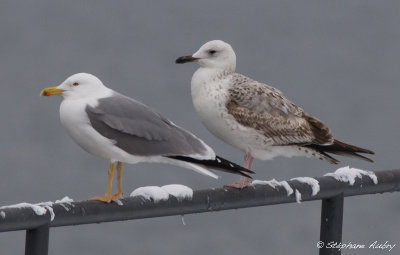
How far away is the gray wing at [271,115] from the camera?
14.6 feet

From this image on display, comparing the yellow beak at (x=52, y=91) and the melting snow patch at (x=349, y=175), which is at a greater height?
the yellow beak at (x=52, y=91)

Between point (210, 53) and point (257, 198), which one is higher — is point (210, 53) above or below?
above

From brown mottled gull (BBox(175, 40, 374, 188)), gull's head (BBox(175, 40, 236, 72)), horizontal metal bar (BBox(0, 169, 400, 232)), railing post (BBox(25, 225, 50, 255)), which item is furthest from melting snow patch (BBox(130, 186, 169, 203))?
gull's head (BBox(175, 40, 236, 72))

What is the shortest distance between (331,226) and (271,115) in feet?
4.61

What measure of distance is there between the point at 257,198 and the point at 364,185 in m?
0.42

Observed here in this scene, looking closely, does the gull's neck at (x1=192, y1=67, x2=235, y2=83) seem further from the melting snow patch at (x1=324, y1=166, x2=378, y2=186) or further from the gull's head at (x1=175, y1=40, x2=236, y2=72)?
the melting snow patch at (x1=324, y1=166, x2=378, y2=186)

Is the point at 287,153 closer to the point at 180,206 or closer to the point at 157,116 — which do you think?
the point at 157,116

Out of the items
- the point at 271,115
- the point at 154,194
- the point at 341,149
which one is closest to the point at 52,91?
the point at 154,194

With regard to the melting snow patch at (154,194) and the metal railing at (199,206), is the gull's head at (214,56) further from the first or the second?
the melting snow patch at (154,194)

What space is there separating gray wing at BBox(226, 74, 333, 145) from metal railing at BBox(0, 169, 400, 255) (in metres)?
1.19

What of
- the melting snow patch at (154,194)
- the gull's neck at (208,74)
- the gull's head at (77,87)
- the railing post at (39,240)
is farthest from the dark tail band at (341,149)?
the railing post at (39,240)

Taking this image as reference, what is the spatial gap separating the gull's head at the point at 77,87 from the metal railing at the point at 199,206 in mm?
684

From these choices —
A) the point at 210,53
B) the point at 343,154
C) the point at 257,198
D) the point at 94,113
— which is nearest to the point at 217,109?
the point at 210,53

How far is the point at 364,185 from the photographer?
10.8 ft
